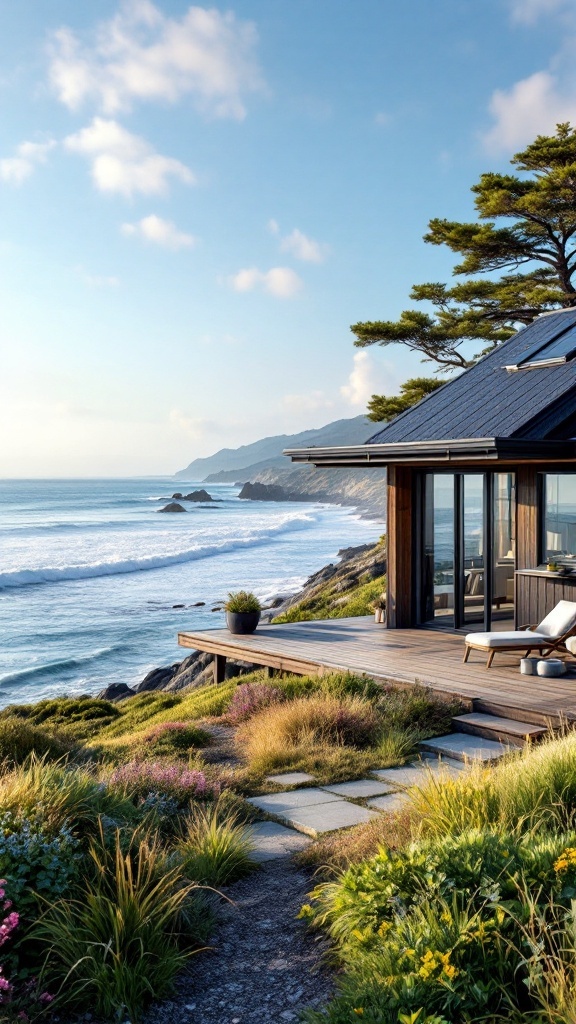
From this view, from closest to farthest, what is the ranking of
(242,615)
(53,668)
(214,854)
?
(214,854)
(242,615)
(53,668)

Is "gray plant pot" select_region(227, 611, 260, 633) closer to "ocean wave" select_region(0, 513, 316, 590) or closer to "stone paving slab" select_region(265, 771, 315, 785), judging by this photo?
"stone paving slab" select_region(265, 771, 315, 785)

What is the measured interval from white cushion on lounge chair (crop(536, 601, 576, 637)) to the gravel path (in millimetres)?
5673

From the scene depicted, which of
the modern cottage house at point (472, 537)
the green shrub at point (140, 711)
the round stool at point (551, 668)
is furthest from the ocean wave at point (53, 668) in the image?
the round stool at point (551, 668)

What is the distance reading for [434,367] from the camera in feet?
69.9

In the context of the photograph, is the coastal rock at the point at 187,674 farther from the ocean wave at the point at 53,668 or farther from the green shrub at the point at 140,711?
the ocean wave at the point at 53,668

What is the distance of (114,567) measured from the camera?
35469 millimetres

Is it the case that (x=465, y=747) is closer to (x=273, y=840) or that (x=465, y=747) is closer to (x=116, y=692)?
(x=273, y=840)

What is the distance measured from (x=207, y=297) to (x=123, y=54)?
1185 centimetres

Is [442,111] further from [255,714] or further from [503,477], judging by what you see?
[255,714]

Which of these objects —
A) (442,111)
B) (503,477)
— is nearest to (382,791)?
(503,477)

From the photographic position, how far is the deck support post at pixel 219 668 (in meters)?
11.8

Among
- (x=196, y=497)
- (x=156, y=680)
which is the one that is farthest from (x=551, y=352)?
(x=196, y=497)

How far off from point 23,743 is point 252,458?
139839 millimetres

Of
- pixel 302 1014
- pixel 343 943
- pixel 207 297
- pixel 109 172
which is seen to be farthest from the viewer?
pixel 207 297
